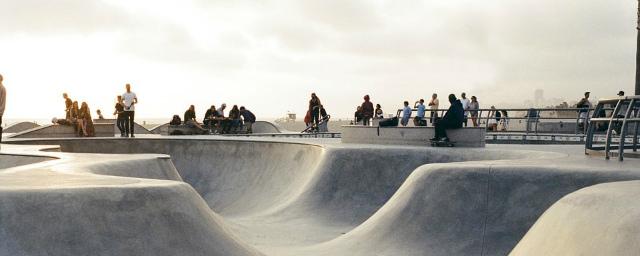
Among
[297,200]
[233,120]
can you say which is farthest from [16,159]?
[233,120]

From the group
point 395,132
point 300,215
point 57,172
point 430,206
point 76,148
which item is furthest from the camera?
point 76,148

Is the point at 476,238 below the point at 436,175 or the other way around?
below

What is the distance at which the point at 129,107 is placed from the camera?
69.1 feet

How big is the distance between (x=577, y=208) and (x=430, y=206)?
343 cm

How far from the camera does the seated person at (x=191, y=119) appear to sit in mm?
28078

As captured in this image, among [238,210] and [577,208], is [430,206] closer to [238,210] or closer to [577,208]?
[577,208]

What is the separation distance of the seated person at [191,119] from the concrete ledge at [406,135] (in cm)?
1060

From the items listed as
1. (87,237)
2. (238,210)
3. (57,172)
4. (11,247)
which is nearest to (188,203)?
(87,237)

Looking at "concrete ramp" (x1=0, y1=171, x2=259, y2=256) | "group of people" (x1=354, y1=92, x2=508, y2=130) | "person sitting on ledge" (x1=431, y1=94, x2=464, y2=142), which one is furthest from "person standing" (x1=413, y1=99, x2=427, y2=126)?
"concrete ramp" (x1=0, y1=171, x2=259, y2=256)

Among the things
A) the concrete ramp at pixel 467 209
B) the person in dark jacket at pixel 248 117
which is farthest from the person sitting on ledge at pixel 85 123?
the concrete ramp at pixel 467 209

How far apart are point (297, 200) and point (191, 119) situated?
15.3 m

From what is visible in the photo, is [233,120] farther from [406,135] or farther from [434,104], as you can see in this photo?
[406,135]

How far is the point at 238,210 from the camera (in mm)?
15758

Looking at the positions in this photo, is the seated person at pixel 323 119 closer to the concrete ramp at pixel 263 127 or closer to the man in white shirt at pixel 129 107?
the concrete ramp at pixel 263 127
